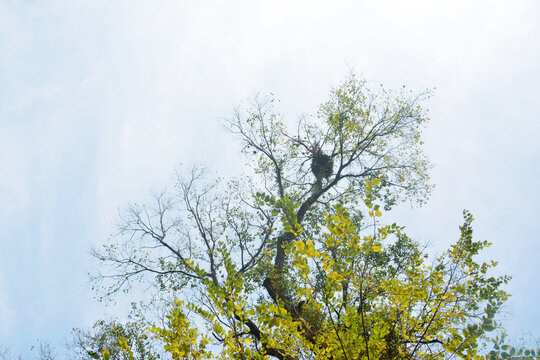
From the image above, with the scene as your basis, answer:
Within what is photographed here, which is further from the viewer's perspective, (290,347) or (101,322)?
(101,322)

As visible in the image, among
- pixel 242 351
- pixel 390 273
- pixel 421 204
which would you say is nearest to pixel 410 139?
pixel 421 204

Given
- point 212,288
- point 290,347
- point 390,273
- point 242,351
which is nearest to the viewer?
point 212,288

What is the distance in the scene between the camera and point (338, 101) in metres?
11.6

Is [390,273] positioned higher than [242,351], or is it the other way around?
[390,273]

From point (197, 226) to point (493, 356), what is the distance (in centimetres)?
1003

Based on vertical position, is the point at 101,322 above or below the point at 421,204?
above

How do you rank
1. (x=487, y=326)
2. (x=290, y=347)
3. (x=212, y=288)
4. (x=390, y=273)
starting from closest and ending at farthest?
1. (x=487, y=326)
2. (x=212, y=288)
3. (x=290, y=347)
4. (x=390, y=273)

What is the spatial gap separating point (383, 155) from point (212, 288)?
977 centimetres

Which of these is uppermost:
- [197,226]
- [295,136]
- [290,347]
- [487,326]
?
[295,136]

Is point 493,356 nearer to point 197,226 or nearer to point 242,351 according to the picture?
point 242,351

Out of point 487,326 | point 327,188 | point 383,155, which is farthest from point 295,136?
point 487,326

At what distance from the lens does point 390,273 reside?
8688 millimetres

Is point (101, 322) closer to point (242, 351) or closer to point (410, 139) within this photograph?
point (242, 351)

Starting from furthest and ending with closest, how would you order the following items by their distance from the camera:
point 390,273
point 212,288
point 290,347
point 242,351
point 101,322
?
point 101,322, point 390,273, point 290,347, point 242,351, point 212,288
